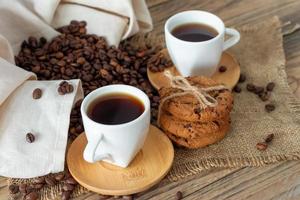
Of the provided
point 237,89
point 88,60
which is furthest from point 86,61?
point 237,89

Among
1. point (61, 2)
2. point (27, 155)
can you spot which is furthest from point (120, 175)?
point (61, 2)

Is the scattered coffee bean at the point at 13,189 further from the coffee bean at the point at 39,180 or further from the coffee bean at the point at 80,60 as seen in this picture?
the coffee bean at the point at 80,60

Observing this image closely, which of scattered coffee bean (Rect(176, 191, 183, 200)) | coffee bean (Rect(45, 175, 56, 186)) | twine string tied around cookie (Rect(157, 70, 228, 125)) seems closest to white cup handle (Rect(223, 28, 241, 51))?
twine string tied around cookie (Rect(157, 70, 228, 125))

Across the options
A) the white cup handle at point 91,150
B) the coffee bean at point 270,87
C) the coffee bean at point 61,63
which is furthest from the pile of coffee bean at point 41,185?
the coffee bean at point 270,87

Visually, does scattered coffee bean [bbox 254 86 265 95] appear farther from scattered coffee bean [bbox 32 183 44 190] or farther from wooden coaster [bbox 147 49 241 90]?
scattered coffee bean [bbox 32 183 44 190]

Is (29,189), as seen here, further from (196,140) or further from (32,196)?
(196,140)

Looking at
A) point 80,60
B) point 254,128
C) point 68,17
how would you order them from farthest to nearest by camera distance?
point 68,17 → point 80,60 → point 254,128
